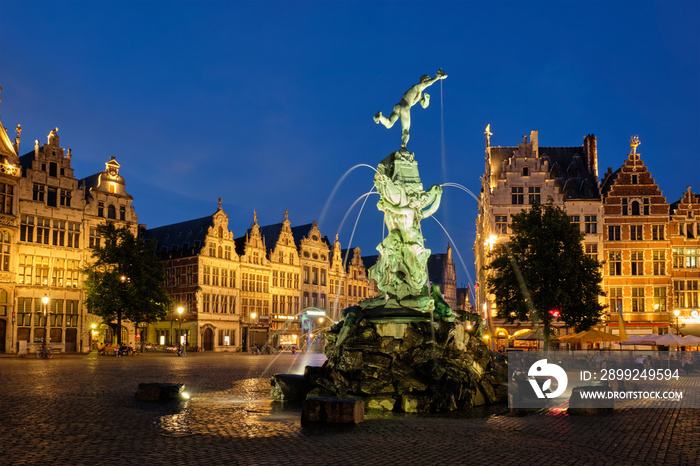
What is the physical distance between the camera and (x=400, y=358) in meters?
18.5

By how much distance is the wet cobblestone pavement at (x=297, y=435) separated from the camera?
392 inches

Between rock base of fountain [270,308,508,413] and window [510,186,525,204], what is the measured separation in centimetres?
3861

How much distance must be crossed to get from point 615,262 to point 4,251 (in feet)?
Result: 164

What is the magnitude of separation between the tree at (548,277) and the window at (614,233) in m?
17.8

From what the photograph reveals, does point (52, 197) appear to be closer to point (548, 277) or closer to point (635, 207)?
point (548, 277)

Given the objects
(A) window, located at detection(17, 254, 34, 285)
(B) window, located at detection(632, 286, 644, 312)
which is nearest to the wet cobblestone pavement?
(A) window, located at detection(17, 254, 34, 285)

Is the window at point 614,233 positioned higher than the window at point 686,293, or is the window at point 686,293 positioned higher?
the window at point 614,233

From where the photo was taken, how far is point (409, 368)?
58.7ft

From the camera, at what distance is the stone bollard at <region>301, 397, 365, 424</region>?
525 inches

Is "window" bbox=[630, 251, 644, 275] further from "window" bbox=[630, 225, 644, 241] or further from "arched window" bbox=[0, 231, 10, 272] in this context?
"arched window" bbox=[0, 231, 10, 272]

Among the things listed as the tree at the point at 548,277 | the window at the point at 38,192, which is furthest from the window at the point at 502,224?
the window at the point at 38,192

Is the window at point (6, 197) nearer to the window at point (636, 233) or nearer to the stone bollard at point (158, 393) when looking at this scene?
the stone bollard at point (158, 393)

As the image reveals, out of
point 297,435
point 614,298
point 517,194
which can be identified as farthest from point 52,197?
point 297,435

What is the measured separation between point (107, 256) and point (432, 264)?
104492mm
